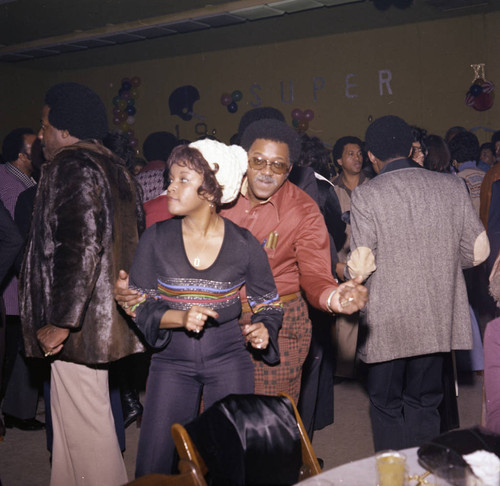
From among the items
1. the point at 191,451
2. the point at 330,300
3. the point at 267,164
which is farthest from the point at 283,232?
the point at 191,451

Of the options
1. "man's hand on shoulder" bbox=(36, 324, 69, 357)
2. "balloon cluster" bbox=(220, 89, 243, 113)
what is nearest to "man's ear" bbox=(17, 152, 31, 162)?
"man's hand on shoulder" bbox=(36, 324, 69, 357)

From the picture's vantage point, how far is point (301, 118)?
1059 centimetres

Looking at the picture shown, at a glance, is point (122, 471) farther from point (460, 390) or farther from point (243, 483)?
point (460, 390)

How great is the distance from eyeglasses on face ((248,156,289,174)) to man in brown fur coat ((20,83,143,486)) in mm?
596

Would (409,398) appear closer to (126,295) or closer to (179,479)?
(126,295)

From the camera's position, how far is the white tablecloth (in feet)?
4.91

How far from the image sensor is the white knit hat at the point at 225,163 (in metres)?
2.22

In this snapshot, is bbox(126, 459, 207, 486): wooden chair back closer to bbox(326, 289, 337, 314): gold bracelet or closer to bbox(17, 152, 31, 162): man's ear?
bbox(326, 289, 337, 314): gold bracelet

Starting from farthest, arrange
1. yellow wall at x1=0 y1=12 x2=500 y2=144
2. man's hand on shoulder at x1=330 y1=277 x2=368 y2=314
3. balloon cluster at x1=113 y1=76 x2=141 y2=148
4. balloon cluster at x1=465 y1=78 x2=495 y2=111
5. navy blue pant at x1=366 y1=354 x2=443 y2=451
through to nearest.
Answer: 1. balloon cluster at x1=113 y1=76 x2=141 y2=148
2. yellow wall at x1=0 y1=12 x2=500 y2=144
3. balloon cluster at x1=465 y1=78 x2=495 y2=111
4. navy blue pant at x1=366 y1=354 x2=443 y2=451
5. man's hand on shoulder at x1=330 y1=277 x2=368 y2=314

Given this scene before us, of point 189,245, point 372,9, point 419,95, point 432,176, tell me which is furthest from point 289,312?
point 419,95

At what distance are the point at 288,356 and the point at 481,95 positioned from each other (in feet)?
25.3

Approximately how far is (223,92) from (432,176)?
9023mm

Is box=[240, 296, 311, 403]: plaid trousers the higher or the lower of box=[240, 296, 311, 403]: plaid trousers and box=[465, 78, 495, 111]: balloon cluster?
the lower

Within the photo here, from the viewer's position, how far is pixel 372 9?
844 cm
